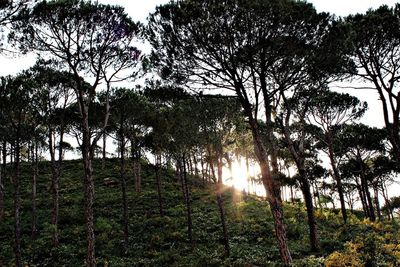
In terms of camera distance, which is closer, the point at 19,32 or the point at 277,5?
the point at 277,5

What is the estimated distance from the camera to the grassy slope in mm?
18031

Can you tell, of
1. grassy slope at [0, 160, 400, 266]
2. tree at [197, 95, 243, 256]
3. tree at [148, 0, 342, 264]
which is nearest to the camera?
tree at [148, 0, 342, 264]

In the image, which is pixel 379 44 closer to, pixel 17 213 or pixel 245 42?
pixel 245 42

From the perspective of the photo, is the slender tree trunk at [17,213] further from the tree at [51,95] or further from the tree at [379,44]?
the tree at [379,44]

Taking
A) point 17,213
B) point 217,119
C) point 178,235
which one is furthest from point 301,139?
point 17,213

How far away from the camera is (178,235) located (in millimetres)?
23812

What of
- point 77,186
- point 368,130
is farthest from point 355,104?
point 77,186

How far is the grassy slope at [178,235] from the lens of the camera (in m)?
18.0

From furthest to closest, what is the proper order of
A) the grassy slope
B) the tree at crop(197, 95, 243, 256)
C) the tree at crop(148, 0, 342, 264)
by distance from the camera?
the tree at crop(197, 95, 243, 256)
the grassy slope
the tree at crop(148, 0, 342, 264)

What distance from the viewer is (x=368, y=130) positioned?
31531 mm

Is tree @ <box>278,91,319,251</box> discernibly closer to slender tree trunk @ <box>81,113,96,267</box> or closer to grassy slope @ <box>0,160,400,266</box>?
grassy slope @ <box>0,160,400,266</box>

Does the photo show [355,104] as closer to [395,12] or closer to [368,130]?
[368,130]

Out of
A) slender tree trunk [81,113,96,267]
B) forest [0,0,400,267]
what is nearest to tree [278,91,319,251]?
forest [0,0,400,267]

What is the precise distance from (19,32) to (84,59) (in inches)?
122
